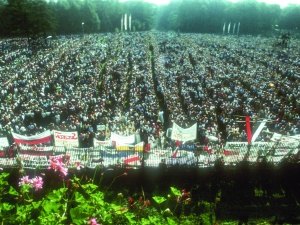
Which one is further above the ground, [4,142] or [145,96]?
[4,142]

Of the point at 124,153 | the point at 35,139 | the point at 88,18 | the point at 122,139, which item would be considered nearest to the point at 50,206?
the point at 124,153

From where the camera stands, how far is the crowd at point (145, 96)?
15.7 metres

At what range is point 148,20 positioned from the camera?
323ft

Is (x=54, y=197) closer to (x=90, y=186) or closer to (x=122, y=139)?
(x=90, y=186)

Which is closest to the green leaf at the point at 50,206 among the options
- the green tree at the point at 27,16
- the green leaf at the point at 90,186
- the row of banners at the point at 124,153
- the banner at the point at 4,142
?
the green leaf at the point at 90,186

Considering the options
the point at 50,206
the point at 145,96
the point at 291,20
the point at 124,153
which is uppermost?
the point at 291,20

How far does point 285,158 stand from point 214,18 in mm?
91478

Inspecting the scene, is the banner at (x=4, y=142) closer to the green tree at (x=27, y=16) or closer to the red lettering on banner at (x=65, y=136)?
the red lettering on banner at (x=65, y=136)

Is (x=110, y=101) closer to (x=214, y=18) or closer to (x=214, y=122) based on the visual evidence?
(x=214, y=122)

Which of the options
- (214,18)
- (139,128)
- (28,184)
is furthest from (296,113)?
(214,18)

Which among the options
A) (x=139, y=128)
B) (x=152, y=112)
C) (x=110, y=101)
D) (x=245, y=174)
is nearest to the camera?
(x=245, y=174)

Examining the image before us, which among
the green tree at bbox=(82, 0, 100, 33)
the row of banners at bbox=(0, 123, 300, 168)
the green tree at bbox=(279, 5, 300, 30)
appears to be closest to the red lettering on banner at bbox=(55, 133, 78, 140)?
the row of banners at bbox=(0, 123, 300, 168)

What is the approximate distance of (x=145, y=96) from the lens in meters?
21.5

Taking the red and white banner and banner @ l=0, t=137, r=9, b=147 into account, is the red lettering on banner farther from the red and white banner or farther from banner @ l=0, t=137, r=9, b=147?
banner @ l=0, t=137, r=9, b=147
